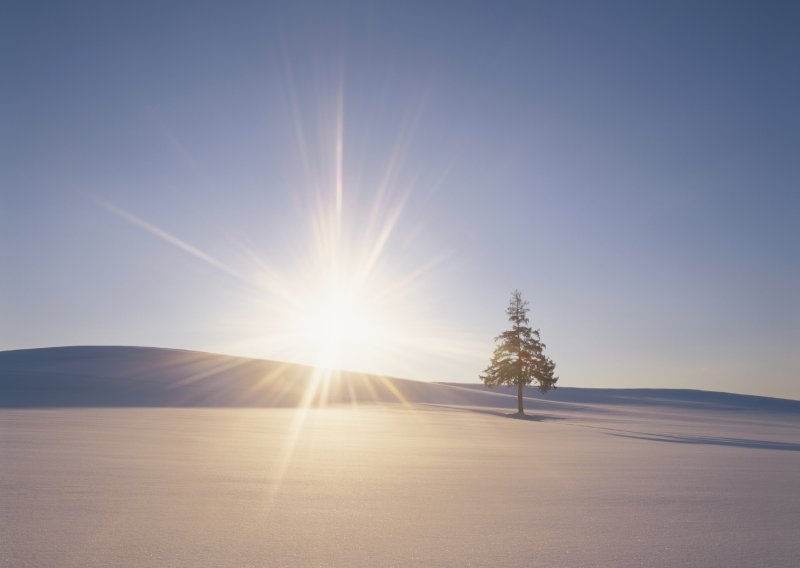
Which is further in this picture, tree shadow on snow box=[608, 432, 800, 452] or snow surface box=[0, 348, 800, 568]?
tree shadow on snow box=[608, 432, 800, 452]

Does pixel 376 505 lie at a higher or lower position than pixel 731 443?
lower

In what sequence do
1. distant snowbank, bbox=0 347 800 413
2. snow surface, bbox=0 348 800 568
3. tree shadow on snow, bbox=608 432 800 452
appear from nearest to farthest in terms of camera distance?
snow surface, bbox=0 348 800 568 < tree shadow on snow, bbox=608 432 800 452 < distant snowbank, bbox=0 347 800 413

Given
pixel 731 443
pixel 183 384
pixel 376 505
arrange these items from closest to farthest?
pixel 376 505
pixel 731 443
pixel 183 384

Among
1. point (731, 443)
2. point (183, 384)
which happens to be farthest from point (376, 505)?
point (183, 384)

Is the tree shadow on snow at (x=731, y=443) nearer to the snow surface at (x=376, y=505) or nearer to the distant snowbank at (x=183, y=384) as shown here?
the snow surface at (x=376, y=505)

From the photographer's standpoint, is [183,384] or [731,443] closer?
[731,443]

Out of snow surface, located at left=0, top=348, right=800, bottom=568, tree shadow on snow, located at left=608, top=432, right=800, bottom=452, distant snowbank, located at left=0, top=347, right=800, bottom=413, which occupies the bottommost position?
snow surface, located at left=0, top=348, right=800, bottom=568

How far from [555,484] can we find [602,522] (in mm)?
3040

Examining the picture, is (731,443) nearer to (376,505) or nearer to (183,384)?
(376,505)

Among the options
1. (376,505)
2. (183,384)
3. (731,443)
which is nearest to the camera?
(376,505)

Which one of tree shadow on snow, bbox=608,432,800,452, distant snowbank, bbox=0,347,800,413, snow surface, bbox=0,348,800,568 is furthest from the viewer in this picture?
distant snowbank, bbox=0,347,800,413

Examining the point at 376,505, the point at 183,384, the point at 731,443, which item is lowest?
the point at 376,505

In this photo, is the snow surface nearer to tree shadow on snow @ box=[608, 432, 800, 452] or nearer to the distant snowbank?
tree shadow on snow @ box=[608, 432, 800, 452]

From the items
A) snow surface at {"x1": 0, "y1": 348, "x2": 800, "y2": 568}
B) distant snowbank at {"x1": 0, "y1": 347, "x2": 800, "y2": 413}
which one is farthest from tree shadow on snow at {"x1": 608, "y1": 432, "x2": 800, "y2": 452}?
distant snowbank at {"x1": 0, "y1": 347, "x2": 800, "y2": 413}
